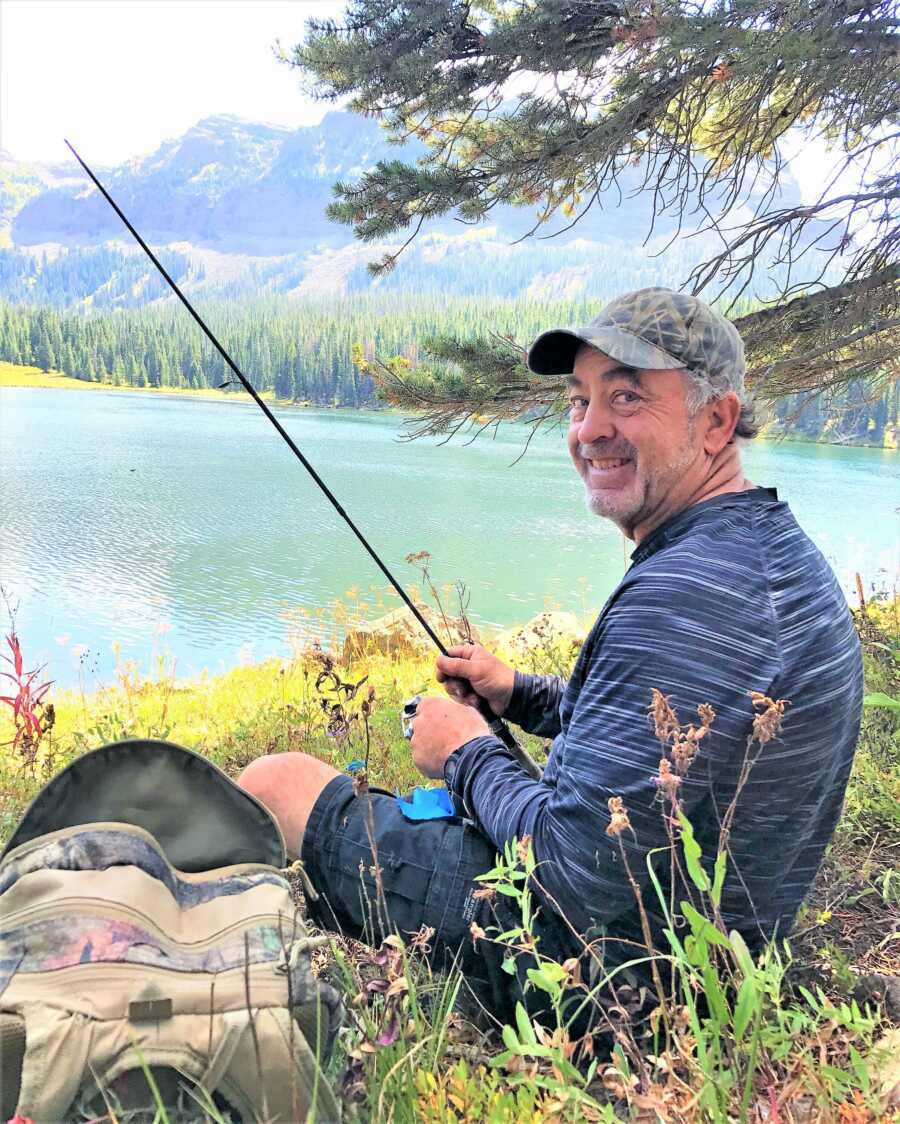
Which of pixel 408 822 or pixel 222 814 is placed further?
pixel 408 822

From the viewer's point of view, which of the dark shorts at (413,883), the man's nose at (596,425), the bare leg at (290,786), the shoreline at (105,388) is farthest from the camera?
the shoreline at (105,388)

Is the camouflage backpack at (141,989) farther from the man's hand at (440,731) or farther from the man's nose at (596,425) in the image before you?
the man's nose at (596,425)

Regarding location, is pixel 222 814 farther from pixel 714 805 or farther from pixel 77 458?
pixel 77 458

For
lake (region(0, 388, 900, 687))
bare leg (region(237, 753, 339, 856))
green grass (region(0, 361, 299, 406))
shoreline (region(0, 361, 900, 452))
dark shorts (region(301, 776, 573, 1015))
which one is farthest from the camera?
green grass (region(0, 361, 299, 406))

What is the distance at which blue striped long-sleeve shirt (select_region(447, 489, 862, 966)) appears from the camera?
1329 millimetres

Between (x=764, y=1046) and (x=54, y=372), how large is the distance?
9741cm

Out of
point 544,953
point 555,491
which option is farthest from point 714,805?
point 555,491

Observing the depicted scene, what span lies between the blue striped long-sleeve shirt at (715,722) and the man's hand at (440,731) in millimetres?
287

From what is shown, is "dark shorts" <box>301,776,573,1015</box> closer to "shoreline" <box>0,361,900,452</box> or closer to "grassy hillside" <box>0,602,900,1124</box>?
"grassy hillside" <box>0,602,900,1124</box>

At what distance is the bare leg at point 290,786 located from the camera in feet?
5.74

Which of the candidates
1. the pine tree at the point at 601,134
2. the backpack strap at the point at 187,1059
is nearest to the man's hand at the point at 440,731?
the backpack strap at the point at 187,1059

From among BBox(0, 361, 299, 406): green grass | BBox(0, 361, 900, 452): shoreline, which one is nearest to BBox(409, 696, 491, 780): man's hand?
BBox(0, 361, 900, 452): shoreline

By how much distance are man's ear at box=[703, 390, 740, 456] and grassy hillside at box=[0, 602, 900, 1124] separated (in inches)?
33.3

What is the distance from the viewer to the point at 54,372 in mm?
87562
